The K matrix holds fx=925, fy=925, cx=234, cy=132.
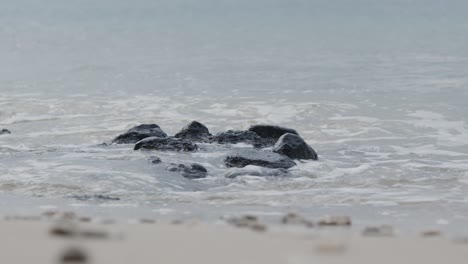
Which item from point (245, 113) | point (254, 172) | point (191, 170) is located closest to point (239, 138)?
point (191, 170)

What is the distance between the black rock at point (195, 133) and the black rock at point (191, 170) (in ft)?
9.40

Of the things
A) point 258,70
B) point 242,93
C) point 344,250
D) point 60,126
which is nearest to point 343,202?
point 344,250

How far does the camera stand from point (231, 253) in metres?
4.92

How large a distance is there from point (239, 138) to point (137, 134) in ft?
5.26

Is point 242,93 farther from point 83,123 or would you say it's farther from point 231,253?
point 231,253

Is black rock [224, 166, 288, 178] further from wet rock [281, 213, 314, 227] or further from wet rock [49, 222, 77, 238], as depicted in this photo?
wet rock [49, 222, 77, 238]

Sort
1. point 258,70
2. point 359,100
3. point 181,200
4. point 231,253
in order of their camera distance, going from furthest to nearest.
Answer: point 258,70 < point 359,100 < point 181,200 < point 231,253

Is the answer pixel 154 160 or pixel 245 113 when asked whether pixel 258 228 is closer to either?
pixel 154 160

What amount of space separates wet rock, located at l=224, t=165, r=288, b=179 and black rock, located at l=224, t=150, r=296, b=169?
8.6 inches

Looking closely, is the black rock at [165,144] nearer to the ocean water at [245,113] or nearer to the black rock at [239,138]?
the ocean water at [245,113]

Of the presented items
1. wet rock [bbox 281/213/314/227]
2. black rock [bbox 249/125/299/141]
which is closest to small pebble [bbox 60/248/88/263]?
wet rock [bbox 281/213/314/227]

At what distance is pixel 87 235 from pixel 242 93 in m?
17.6

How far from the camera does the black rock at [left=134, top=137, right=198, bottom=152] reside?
43.1 ft

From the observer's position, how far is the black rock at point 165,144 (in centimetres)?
1315
